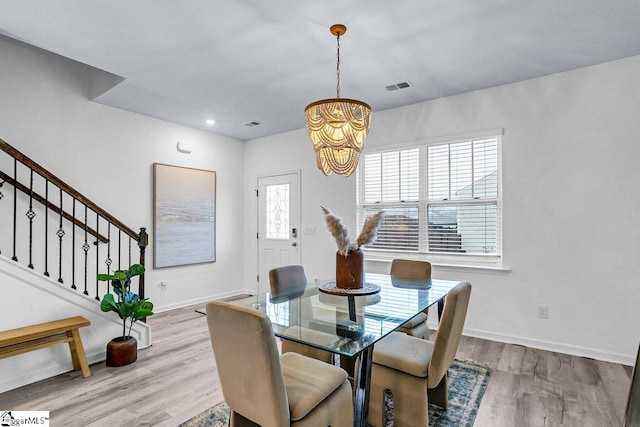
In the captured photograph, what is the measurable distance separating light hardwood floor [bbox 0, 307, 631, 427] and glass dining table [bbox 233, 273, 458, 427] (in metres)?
0.81

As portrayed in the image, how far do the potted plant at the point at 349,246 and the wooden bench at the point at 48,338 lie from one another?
215cm

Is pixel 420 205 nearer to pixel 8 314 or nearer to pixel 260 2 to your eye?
pixel 260 2

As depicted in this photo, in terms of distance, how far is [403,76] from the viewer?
3.29 meters

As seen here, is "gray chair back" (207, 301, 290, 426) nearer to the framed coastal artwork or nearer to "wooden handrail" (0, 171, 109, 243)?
"wooden handrail" (0, 171, 109, 243)

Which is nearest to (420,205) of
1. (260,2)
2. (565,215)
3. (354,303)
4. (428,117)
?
(428,117)

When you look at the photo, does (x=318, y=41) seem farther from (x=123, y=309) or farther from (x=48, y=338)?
(x=48, y=338)

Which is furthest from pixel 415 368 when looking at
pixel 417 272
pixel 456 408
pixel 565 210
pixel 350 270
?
pixel 565 210

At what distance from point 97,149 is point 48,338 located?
232cm

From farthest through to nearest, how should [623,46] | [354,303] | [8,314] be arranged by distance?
[623,46] < [8,314] < [354,303]

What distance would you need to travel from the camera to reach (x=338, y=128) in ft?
7.36

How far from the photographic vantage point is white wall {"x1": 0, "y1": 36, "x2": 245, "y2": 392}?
3.41 meters

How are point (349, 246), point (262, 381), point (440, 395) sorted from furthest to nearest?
1. point (349, 246)
2. point (440, 395)
3. point (262, 381)

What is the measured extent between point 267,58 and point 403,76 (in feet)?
4.39

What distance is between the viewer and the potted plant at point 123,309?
2.87m
